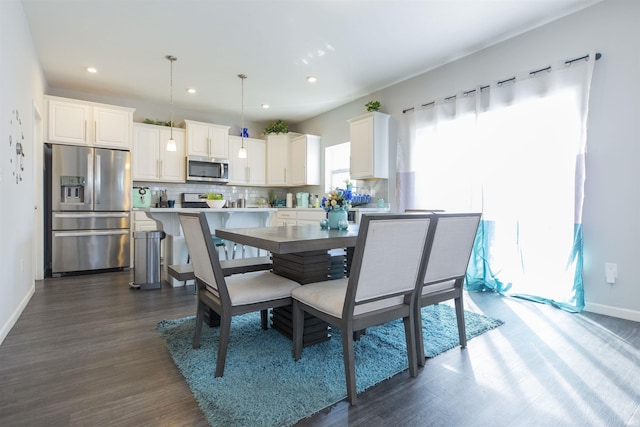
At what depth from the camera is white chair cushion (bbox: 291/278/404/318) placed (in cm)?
160

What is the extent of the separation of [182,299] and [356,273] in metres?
2.35

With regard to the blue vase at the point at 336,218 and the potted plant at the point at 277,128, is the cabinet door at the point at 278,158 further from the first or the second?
the blue vase at the point at 336,218

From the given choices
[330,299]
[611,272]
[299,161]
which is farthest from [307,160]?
[330,299]

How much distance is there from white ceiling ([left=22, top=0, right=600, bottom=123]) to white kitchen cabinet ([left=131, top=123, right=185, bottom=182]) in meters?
0.63

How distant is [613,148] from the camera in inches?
106

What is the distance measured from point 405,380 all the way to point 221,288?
107 cm

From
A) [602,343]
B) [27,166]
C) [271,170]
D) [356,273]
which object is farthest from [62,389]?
[271,170]

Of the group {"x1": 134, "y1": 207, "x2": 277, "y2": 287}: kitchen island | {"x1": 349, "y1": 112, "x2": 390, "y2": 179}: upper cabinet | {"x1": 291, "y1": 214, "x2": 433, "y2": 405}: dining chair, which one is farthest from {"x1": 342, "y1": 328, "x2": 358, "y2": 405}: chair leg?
{"x1": 349, "y1": 112, "x2": 390, "y2": 179}: upper cabinet

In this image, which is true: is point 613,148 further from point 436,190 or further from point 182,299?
point 182,299

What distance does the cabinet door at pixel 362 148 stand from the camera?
452cm

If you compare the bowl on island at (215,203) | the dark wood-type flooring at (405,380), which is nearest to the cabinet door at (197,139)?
the bowl on island at (215,203)

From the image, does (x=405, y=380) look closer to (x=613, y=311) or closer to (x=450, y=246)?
(x=450, y=246)

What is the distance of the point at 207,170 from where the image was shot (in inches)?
224

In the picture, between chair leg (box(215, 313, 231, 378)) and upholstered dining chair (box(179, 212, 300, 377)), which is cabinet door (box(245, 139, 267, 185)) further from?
chair leg (box(215, 313, 231, 378))
